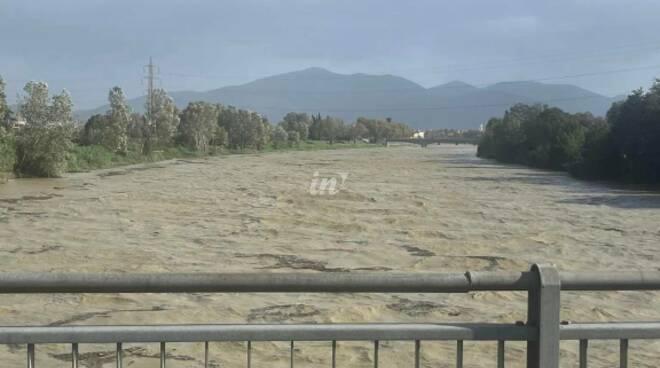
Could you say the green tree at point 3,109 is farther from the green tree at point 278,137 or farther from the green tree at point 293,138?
the green tree at point 293,138

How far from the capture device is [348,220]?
2419 cm

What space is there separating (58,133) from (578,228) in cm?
3078

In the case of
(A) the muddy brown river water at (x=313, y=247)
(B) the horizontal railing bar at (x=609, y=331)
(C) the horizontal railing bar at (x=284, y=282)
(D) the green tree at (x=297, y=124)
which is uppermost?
(D) the green tree at (x=297, y=124)

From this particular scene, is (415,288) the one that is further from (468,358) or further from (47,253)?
(47,253)

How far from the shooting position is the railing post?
145 inches

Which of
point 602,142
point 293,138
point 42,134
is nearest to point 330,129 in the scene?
point 293,138

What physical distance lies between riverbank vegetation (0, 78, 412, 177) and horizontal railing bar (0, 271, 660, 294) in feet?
123

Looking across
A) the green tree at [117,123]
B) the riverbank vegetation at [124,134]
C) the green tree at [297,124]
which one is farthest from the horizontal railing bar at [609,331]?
the green tree at [297,124]

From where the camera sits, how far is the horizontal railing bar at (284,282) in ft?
11.8

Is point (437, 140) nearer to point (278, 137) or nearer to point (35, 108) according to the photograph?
point (278, 137)

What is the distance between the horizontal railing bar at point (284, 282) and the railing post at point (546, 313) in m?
0.06

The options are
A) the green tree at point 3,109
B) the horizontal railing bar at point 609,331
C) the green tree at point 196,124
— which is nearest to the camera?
the horizontal railing bar at point 609,331

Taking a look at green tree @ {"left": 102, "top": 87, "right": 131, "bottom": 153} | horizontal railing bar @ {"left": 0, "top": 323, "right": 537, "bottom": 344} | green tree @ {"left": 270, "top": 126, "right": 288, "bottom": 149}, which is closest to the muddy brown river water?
horizontal railing bar @ {"left": 0, "top": 323, "right": 537, "bottom": 344}

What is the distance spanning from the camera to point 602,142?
49.7 m
